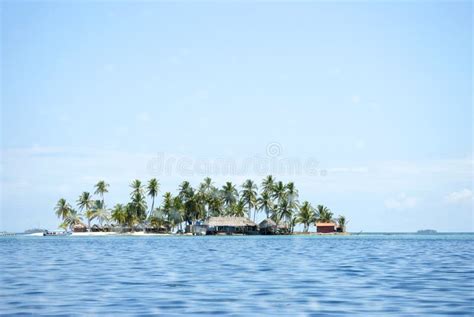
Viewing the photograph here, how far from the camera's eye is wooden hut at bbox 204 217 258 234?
5266 inches

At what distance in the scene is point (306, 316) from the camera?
51.8 ft

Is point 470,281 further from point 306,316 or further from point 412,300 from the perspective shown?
point 306,316

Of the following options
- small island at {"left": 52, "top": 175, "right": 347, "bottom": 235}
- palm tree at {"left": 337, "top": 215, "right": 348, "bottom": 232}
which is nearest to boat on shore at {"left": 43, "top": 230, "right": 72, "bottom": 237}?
small island at {"left": 52, "top": 175, "right": 347, "bottom": 235}

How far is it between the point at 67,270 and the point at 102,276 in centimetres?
453

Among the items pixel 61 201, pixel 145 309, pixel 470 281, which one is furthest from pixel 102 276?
→ pixel 61 201

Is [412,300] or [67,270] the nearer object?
[412,300]

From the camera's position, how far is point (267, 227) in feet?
454

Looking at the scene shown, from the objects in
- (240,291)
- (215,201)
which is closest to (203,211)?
(215,201)

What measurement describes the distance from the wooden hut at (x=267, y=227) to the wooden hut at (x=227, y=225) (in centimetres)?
304

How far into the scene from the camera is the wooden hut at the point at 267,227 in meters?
138

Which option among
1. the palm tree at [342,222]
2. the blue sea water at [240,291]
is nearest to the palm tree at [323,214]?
the palm tree at [342,222]

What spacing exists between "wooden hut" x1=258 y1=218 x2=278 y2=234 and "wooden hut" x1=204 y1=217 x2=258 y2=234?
9.97 ft

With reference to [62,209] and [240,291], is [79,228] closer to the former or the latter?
[62,209]

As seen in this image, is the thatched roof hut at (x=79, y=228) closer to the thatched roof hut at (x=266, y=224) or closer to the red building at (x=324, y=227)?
the thatched roof hut at (x=266, y=224)
